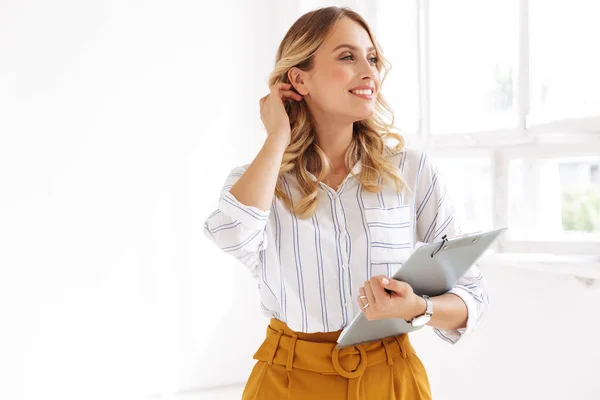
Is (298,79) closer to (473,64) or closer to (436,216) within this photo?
(436,216)

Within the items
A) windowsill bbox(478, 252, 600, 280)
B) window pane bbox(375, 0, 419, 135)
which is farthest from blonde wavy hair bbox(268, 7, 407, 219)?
window pane bbox(375, 0, 419, 135)

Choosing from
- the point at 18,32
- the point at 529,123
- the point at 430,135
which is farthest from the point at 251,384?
the point at 18,32

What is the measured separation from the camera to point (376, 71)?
153 cm

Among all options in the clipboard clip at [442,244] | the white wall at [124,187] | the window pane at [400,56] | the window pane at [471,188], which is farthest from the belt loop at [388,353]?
the white wall at [124,187]

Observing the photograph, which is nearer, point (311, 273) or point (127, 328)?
point (311, 273)

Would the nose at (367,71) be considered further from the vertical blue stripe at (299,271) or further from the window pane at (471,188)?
the window pane at (471,188)

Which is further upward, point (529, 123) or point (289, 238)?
point (529, 123)

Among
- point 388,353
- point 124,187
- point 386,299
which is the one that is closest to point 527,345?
point 388,353

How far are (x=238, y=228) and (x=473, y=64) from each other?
164 cm

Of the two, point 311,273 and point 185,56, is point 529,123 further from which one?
point 185,56

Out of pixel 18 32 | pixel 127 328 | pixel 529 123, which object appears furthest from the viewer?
pixel 127 328

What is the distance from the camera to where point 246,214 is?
1354 millimetres

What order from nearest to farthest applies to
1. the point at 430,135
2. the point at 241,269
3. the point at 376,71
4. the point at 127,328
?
the point at 376,71 → the point at 430,135 → the point at 127,328 → the point at 241,269

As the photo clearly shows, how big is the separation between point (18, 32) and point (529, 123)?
7.55 feet
